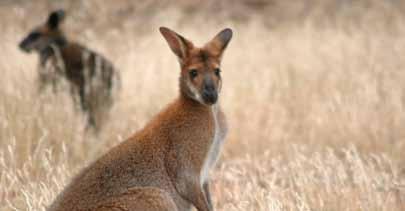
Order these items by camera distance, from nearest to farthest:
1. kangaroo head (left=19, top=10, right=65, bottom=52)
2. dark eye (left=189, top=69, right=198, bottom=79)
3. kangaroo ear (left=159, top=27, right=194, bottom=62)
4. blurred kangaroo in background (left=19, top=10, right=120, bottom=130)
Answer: dark eye (left=189, top=69, right=198, bottom=79) < kangaroo ear (left=159, top=27, right=194, bottom=62) < blurred kangaroo in background (left=19, top=10, right=120, bottom=130) < kangaroo head (left=19, top=10, right=65, bottom=52)

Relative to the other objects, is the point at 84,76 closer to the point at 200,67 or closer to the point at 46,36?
the point at 46,36

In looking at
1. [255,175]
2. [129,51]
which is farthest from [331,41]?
[255,175]

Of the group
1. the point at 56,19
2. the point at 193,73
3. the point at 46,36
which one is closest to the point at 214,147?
the point at 193,73

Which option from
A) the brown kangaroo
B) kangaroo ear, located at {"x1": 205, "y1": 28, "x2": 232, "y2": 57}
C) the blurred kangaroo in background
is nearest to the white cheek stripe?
the brown kangaroo

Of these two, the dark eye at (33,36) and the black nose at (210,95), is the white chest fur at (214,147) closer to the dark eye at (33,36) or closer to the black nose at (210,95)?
the black nose at (210,95)

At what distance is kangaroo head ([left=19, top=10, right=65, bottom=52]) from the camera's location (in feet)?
31.2

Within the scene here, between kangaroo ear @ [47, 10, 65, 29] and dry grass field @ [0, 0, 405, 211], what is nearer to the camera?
dry grass field @ [0, 0, 405, 211]

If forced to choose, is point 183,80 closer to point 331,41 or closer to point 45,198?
point 45,198

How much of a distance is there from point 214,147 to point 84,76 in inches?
160

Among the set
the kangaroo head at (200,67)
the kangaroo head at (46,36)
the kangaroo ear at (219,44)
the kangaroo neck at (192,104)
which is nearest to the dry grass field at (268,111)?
the kangaroo head at (46,36)

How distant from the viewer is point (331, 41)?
40.3ft

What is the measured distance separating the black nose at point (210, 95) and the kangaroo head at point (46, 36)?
195 inches

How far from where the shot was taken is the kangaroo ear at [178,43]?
4957 mm

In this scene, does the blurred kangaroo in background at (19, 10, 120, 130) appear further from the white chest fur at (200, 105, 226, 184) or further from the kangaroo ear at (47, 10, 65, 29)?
the white chest fur at (200, 105, 226, 184)
